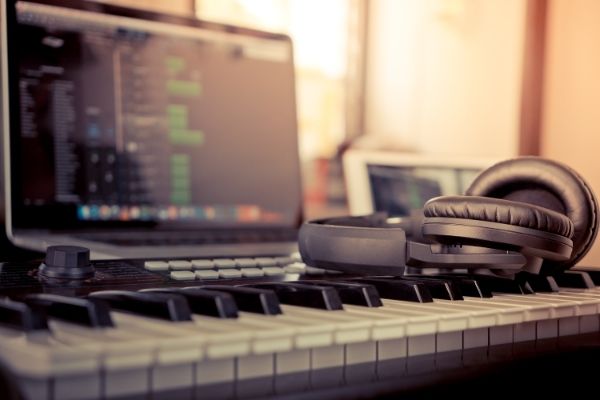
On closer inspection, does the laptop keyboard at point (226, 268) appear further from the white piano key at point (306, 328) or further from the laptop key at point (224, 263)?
the white piano key at point (306, 328)

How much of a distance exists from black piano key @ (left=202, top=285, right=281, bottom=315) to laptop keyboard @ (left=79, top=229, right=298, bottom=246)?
0.43 meters

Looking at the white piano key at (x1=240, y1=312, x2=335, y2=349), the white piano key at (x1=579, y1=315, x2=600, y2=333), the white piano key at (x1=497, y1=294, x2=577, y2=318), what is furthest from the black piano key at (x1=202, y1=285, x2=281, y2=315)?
the white piano key at (x1=579, y1=315, x2=600, y2=333)

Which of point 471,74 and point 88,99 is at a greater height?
point 471,74

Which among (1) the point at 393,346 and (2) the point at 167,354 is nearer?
(2) the point at 167,354

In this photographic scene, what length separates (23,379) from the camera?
35cm

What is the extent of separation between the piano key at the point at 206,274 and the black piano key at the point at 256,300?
15cm

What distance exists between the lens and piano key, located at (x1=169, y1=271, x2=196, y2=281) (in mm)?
623

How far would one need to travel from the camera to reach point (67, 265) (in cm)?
59

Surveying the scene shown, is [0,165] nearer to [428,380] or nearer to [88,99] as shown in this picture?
[88,99]

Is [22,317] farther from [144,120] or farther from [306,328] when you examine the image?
[144,120]

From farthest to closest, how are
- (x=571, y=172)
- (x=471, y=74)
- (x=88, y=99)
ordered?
1. (x=471, y=74)
2. (x=88, y=99)
3. (x=571, y=172)

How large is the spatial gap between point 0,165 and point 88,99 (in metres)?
0.15

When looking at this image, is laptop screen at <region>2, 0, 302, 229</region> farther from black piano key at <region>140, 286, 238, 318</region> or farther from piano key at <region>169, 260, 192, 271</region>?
black piano key at <region>140, 286, 238, 318</region>

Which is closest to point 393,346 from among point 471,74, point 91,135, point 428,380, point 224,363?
point 428,380
